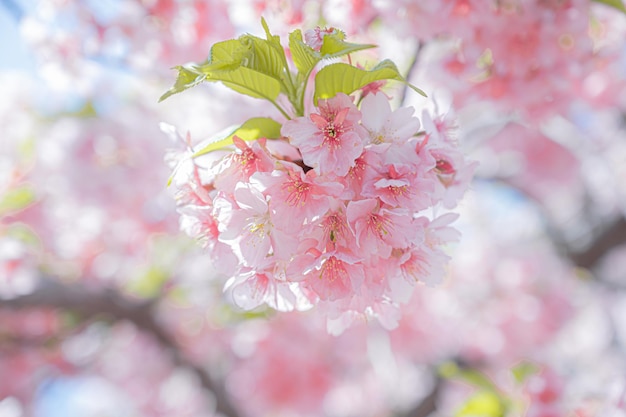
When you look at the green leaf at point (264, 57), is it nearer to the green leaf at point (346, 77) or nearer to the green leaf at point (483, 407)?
the green leaf at point (346, 77)

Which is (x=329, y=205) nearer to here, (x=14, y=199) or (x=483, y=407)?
(x=483, y=407)

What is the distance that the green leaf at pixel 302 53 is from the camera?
86cm

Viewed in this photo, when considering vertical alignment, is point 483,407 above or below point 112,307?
above

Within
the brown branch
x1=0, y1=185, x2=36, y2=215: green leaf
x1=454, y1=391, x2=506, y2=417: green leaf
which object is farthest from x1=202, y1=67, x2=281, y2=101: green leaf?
x1=0, y1=185, x2=36, y2=215: green leaf

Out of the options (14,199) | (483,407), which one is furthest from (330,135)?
(14,199)

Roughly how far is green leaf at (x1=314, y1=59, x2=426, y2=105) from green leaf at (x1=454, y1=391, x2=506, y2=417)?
1.26m

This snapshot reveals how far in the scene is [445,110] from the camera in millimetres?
1097

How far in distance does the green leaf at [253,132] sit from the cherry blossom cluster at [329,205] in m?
0.02

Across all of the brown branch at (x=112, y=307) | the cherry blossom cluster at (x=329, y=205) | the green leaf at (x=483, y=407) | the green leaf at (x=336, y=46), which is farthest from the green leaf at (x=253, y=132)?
the brown branch at (x=112, y=307)

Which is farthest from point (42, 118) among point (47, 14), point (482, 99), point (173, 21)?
point (482, 99)

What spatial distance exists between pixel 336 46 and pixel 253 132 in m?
0.19

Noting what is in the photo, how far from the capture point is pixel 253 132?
96 cm

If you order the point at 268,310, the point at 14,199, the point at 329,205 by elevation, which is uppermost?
the point at 329,205

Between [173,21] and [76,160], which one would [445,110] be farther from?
[76,160]
